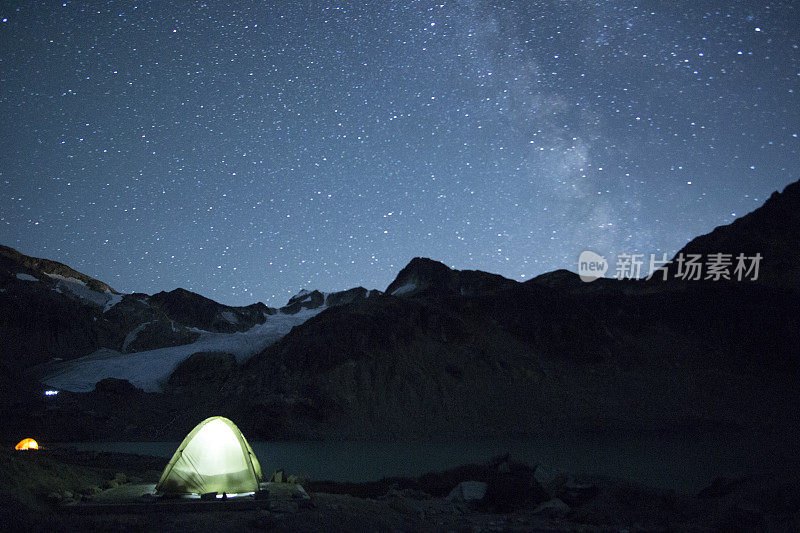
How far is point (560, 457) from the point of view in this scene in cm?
3181

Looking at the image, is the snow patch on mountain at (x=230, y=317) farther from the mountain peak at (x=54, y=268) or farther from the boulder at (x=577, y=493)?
the boulder at (x=577, y=493)

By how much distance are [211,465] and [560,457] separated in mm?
24796

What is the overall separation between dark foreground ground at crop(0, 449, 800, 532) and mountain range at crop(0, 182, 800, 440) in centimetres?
3279

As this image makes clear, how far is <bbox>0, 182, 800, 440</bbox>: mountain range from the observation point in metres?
51.9

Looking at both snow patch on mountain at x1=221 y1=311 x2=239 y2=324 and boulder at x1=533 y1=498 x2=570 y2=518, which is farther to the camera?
snow patch on mountain at x1=221 y1=311 x2=239 y2=324

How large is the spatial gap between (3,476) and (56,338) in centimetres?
10495

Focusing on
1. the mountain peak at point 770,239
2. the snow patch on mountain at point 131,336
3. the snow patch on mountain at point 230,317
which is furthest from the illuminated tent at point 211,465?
the snow patch on mountain at point 230,317

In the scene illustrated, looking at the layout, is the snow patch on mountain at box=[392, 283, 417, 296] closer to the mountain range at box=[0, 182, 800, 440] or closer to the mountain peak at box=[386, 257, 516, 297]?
the mountain peak at box=[386, 257, 516, 297]

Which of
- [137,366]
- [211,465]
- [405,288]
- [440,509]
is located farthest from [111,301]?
[440,509]

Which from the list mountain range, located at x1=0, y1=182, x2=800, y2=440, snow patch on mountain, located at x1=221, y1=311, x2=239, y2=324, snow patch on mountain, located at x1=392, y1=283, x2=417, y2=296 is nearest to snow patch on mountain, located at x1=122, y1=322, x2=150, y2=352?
mountain range, located at x1=0, y1=182, x2=800, y2=440

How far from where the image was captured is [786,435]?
43.8m

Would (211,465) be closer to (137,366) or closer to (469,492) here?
(469,492)

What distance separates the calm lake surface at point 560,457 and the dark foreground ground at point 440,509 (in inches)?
161

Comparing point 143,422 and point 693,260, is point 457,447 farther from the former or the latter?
point 693,260
